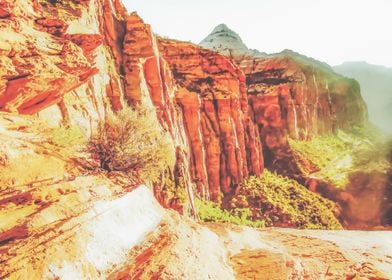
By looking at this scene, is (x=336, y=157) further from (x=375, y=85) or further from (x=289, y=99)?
(x=375, y=85)

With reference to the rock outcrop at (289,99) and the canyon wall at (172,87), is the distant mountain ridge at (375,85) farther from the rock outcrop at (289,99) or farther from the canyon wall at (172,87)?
the canyon wall at (172,87)

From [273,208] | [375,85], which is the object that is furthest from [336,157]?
[375,85]

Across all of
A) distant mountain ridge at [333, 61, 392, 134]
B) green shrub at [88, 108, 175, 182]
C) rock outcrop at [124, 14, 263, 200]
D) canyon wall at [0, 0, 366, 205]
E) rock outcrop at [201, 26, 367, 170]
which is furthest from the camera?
distant mountain ridge at [333, 61, 392, 134]

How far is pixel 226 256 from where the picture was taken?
5312 mm

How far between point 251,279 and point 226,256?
0.87 metres

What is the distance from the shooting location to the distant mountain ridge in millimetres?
117131

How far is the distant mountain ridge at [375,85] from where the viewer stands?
11713 centimetres

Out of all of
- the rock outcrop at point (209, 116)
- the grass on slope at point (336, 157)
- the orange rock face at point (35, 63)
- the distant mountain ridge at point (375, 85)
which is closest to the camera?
the orange rock face at point (35, 63)

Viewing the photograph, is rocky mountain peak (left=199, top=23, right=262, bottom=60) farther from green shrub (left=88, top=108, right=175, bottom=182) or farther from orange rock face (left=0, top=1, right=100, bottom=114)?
green shrub (left=88, top=108, right=175, bottom=182)

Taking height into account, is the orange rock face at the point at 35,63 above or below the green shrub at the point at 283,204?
above

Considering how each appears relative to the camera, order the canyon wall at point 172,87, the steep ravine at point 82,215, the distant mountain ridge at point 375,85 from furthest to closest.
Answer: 1. the distant mountain ridge at point 375,85
2. the canyon wall at point 172,87
3. the steep ravine at point 82,215

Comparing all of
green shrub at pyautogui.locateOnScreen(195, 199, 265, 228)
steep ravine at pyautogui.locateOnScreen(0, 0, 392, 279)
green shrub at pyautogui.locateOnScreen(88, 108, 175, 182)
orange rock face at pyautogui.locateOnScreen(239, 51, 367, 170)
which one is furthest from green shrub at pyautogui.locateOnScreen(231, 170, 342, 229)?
green shrub at pyautogui.locateOnScreen(88, 108, 175, 182)

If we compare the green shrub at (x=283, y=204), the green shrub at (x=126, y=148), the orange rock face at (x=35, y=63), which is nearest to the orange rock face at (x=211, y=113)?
the green shrub at (x=283, y=204)

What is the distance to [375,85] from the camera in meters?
137
